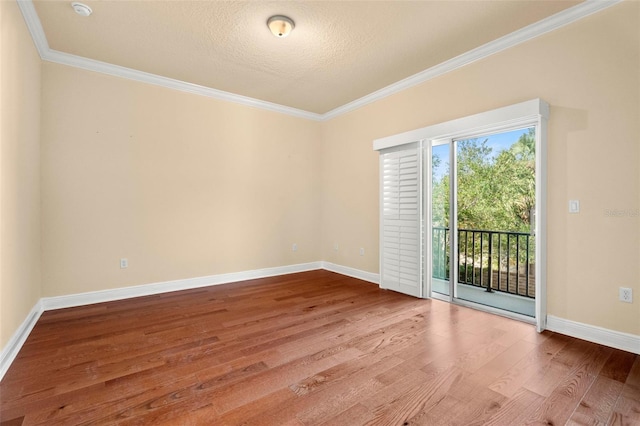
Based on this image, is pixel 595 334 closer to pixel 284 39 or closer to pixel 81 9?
pixel 284 39

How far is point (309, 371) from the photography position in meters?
2.12

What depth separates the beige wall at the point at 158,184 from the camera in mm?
3420

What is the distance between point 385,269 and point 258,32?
3.25 m

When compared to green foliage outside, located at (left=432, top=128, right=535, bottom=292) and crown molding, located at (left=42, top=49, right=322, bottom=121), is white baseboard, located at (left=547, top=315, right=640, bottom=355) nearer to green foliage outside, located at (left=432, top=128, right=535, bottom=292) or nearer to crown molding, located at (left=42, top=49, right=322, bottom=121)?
green foliage outside, located at (left=432, top=128, right=535, bottom=292)

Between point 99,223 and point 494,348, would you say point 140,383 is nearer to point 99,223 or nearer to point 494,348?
point 99,223

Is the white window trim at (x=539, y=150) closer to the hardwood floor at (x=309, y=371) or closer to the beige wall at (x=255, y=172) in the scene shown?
the beige wall at (x=255, y=172)

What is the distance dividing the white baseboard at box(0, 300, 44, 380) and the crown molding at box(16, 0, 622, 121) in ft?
8.75

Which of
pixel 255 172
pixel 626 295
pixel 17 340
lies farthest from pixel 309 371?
pixel 255 172

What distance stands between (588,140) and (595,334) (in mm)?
1646

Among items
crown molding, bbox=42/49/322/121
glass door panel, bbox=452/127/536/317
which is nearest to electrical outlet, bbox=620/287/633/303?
glass door panel, bbox=452/127/536/317

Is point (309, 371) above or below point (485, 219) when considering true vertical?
below

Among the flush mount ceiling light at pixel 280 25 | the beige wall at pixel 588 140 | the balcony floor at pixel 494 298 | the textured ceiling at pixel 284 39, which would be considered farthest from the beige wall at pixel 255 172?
the flush mount ceiling light at pixel 280 25

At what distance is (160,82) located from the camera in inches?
156

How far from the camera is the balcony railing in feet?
11.8
